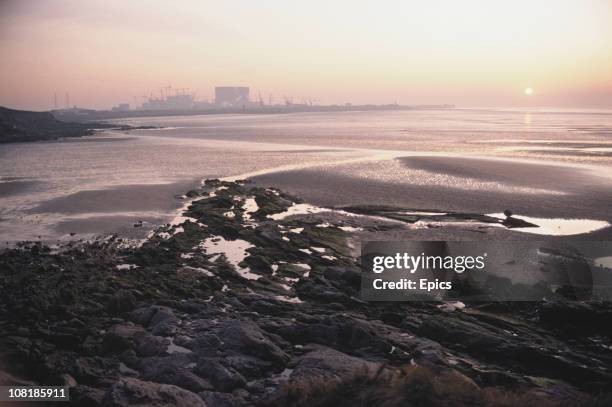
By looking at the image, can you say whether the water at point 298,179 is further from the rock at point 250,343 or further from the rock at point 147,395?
the rock at point 147,395

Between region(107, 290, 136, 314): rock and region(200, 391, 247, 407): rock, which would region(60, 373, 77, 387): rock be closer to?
region(200, 391, 247, 407): rock

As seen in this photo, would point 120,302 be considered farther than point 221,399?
Yes

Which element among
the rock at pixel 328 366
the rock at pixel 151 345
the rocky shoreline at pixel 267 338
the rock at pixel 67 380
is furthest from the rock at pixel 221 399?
the rock at pixel 67 380

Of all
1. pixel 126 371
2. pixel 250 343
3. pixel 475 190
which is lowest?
pixel 126 371

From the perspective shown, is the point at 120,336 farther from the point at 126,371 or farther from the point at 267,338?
the point at 267,338

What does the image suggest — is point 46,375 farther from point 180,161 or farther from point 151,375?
point 180,161

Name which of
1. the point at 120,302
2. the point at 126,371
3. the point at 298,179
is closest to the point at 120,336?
the point at 126,371
